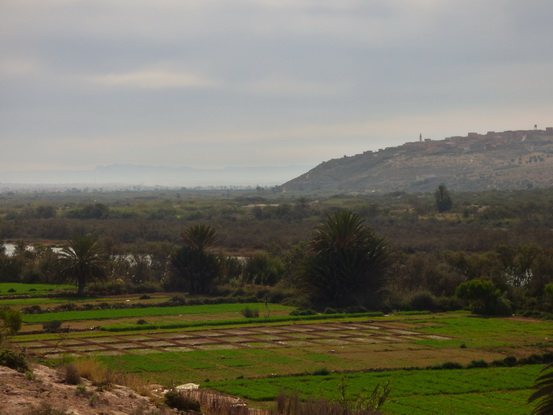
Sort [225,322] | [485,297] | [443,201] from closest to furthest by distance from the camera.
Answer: [225,322]
[485,297]
[443,201]

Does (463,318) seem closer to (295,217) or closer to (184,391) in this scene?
(184,391)

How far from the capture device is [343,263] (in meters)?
49.2

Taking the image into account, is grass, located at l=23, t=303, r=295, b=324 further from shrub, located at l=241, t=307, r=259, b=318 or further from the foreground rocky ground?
the foreground rocky ground

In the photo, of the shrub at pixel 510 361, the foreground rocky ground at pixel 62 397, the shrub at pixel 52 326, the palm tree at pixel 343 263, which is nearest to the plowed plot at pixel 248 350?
the shrub at pixel 510 361

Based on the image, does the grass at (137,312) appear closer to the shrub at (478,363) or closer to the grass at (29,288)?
the grass at (29,288)

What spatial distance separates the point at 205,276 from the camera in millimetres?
56375

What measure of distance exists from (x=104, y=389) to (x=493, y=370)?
20.9 meters

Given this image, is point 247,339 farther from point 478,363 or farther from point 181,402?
point 181,402

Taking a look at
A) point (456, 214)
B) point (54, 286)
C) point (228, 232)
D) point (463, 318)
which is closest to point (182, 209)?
point (228, 232)

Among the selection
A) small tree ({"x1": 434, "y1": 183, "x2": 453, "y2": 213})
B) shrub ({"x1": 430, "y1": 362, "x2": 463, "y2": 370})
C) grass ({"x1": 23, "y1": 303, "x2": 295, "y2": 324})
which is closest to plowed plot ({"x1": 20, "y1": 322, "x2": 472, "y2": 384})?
shrub ({"x1": 430, "y1": 362, "x2": 463, "y2": 370})

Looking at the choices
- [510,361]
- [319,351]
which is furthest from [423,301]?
[319,351]

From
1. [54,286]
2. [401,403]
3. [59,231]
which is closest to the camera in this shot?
[401,403]

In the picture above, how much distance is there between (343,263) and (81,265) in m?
21.2

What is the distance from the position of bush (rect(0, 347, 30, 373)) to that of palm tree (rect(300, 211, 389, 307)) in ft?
118
